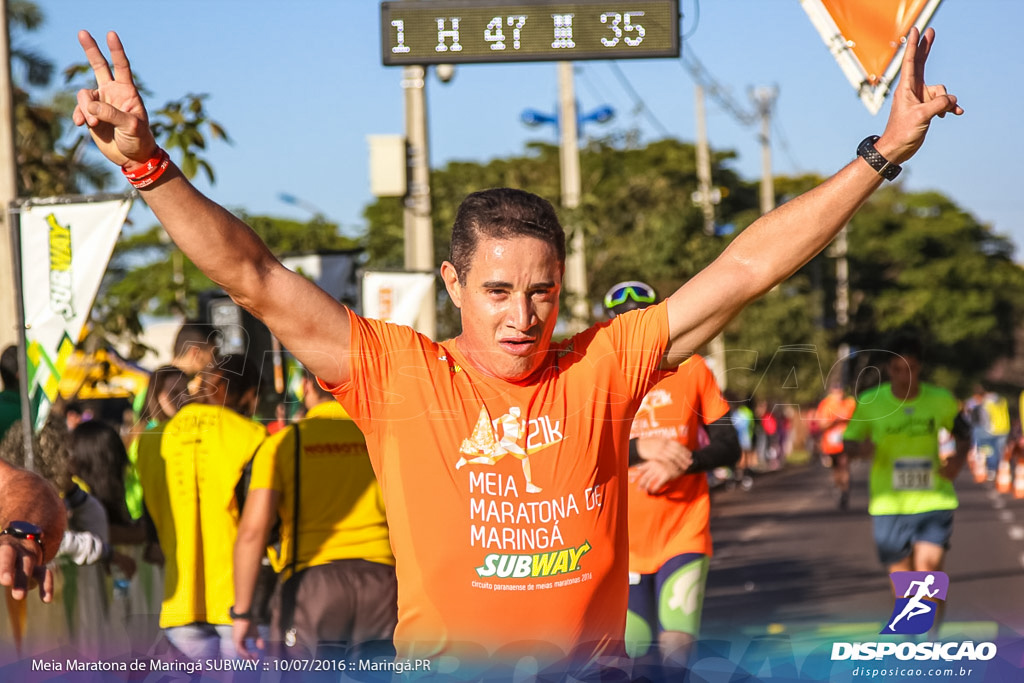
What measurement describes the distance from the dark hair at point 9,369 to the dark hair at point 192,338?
82cm

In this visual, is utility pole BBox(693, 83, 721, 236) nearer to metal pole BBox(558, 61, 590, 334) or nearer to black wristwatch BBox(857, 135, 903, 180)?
metal pole BBox(558, 61, 590, 334)

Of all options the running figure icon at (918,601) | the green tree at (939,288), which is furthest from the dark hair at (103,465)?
the green tree at (939,288)

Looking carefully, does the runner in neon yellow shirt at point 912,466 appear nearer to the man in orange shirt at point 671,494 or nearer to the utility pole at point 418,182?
the man in orange shirt at point 671,494

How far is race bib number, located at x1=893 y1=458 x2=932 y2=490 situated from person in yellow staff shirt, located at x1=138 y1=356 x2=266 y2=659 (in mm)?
4257

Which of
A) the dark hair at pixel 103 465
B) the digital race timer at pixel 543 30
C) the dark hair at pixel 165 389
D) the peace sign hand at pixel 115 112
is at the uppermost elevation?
the digital race timer at pixel 543 30

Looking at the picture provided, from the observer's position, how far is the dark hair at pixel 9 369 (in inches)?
269

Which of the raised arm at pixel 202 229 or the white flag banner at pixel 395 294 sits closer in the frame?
the raised arm at pixel 202 229

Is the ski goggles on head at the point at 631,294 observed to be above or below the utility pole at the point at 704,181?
below

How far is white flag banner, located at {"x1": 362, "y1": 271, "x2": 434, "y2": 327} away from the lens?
382 inches

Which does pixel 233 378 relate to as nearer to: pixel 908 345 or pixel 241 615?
pixel 241 615

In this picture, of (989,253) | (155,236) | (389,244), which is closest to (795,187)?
(989,253)

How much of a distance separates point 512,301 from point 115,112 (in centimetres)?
99

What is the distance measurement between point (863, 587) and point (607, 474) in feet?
28.8

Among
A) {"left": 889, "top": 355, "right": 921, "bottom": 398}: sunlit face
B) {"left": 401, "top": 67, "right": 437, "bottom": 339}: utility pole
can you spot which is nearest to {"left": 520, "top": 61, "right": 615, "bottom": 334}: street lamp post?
{"left": 401, "top": 67, "right": 437, "bottom": 339}: utility pole
